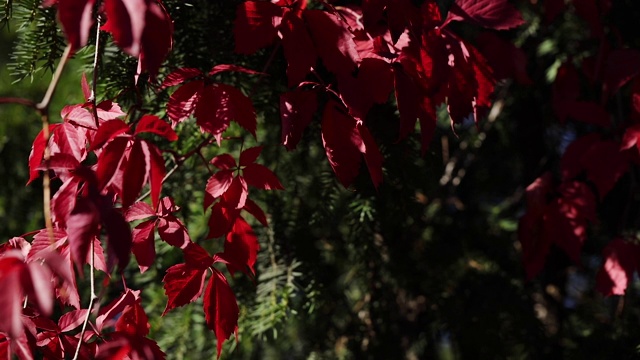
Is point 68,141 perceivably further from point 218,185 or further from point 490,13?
point 490,13

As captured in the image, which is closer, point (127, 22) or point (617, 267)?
point (127, 22)

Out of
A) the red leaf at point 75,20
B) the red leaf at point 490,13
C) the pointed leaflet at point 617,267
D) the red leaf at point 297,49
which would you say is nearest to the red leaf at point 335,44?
the red leaf at point 297,49

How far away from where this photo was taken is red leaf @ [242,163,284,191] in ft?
2.46

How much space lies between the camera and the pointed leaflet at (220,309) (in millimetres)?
711

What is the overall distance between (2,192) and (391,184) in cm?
112

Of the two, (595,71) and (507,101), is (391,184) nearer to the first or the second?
(595,71)

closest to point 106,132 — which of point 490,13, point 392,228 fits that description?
point 490,13

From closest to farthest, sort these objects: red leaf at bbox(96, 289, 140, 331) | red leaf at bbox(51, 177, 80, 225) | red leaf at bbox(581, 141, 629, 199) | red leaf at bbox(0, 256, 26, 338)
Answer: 1. red leaf at bbox(0, 256, 26, 338)
2. red leaf at bbox(51, 177, 80, 225)
3. red leaf at bbox(96, 289, 140, 331)
4. red leaf at bbox(581, 141, 629, 199)

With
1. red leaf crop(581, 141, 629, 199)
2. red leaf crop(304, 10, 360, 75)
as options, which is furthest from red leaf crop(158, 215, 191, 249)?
red leaf crop(581, 141, 629, 199)

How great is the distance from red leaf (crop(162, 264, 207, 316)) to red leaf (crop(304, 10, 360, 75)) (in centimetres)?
25

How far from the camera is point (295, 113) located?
2.29ft

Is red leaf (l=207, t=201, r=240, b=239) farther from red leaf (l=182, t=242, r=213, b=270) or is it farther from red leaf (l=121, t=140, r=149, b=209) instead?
red leaf (l=121, t=140, r=149, b=209)

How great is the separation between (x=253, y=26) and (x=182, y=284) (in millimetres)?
274

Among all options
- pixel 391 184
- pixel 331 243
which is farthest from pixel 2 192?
pixel 391 184
